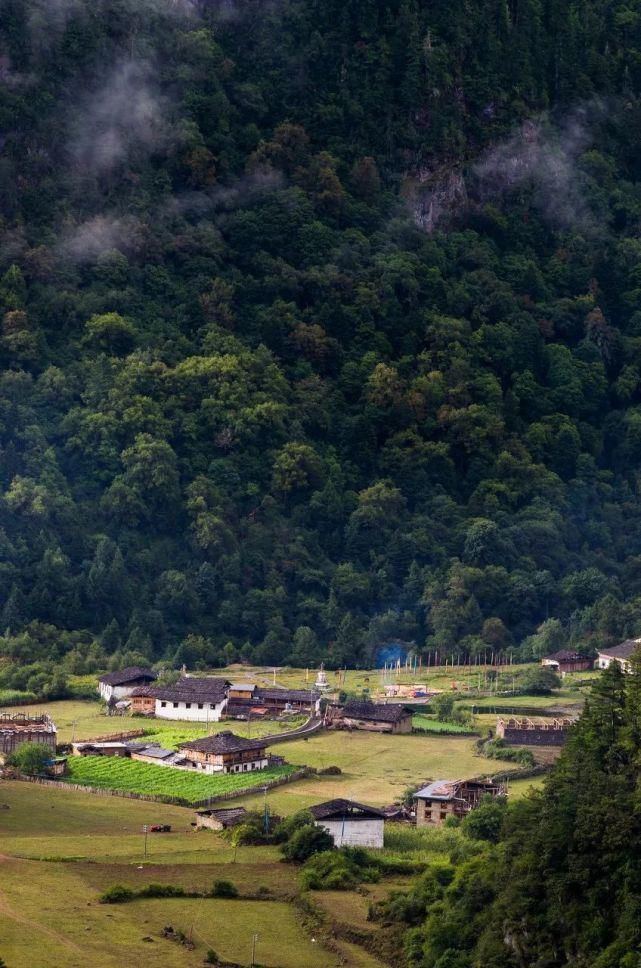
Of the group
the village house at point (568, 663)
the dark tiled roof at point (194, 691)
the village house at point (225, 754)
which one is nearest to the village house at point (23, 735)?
the village house at point (225, 754)

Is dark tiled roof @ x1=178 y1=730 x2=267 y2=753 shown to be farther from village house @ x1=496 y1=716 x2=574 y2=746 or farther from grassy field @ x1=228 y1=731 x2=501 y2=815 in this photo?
village house @ x1=496 y1=716 x2=574 y2=746

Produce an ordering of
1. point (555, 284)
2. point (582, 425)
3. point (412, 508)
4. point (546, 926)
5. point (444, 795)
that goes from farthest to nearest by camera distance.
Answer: point (555, 284) < point (582, 425) < point (412, 508) < point (444, 795) < point (546, 926)

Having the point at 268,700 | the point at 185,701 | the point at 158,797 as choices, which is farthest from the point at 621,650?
the point at 158,797

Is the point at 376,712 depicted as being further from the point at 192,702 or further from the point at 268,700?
the point at 192,702

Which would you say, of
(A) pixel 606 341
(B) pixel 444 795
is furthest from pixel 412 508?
(B) pixel 444 795

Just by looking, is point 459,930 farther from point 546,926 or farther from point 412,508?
point 412,508

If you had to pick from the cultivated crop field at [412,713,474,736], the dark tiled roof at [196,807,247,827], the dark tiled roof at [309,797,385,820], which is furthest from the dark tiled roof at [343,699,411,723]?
the dark tiled roof at [309,797,385,820]
